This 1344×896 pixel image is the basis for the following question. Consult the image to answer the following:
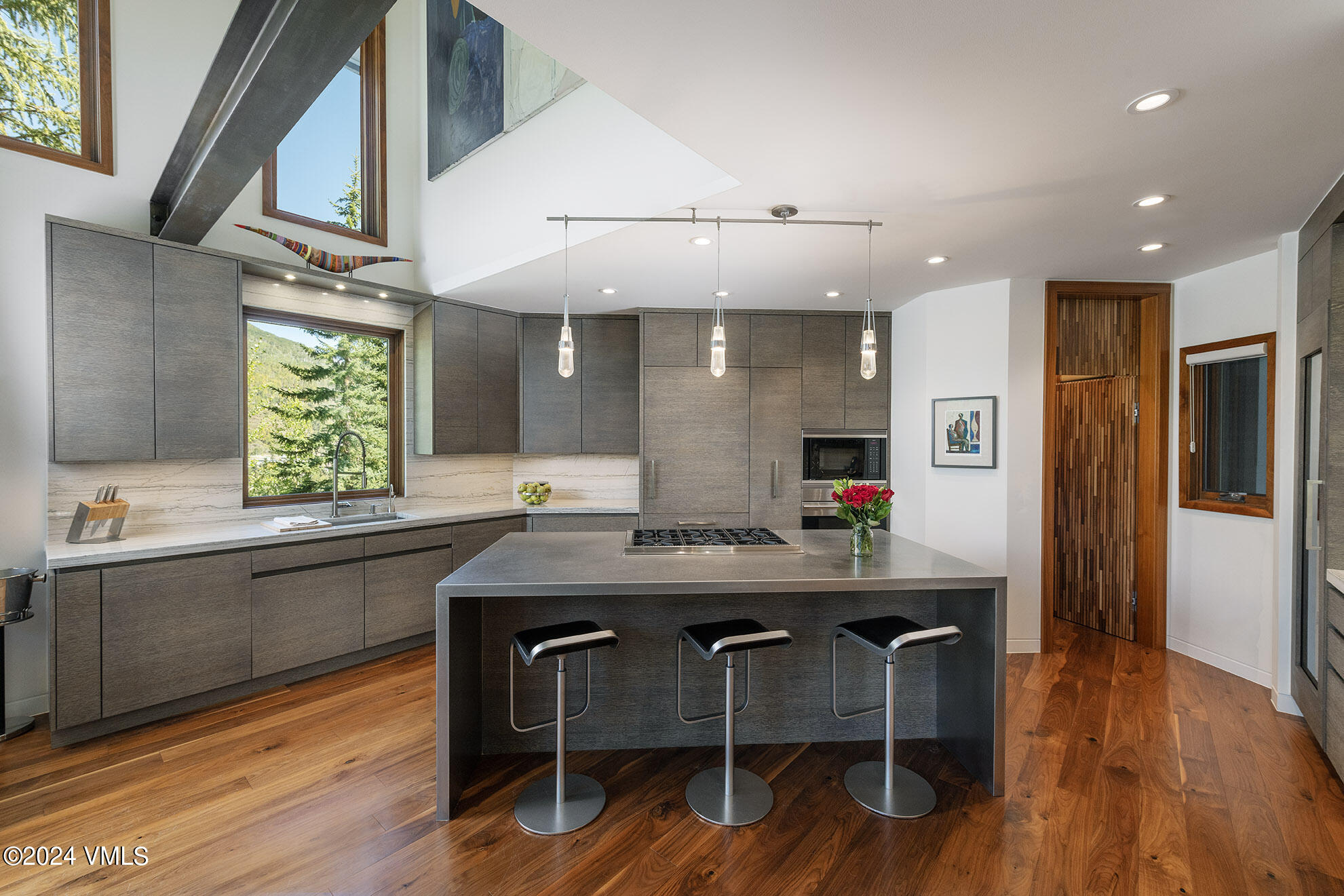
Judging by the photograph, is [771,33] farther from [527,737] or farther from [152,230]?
[152,230]

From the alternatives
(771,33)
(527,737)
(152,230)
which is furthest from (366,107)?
(527,737)

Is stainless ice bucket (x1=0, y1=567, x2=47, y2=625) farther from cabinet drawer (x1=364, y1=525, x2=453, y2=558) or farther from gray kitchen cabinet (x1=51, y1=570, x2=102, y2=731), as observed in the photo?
cabinet drawer (x1=364, y1=525, x2=453, y2=558)

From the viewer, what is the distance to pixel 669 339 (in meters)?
4.59

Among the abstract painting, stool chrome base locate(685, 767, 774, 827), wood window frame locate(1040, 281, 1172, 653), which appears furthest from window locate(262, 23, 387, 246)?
wood window frame locate(1040, 281, 1172, 653)

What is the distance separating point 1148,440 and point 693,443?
3.13 metres

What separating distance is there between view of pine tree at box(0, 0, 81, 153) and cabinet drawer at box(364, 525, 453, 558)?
2.52 meters

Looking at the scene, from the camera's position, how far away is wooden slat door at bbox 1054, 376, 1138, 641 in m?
3.99

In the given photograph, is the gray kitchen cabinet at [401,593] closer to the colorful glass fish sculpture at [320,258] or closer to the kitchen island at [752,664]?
the kitchen island at [752,664]

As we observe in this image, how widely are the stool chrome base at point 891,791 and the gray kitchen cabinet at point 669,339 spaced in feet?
10.1

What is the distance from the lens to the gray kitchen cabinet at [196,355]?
2.93 m

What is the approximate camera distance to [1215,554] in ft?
11.5

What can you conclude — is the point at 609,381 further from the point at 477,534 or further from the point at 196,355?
the point at 196,355

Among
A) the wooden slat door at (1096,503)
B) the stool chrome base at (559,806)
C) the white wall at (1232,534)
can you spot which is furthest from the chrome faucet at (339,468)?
the white wall at (1232,534)

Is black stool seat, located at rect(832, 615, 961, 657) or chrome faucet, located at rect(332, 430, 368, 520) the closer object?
black stool seat, located at rect(832, 615, 961, 657)
